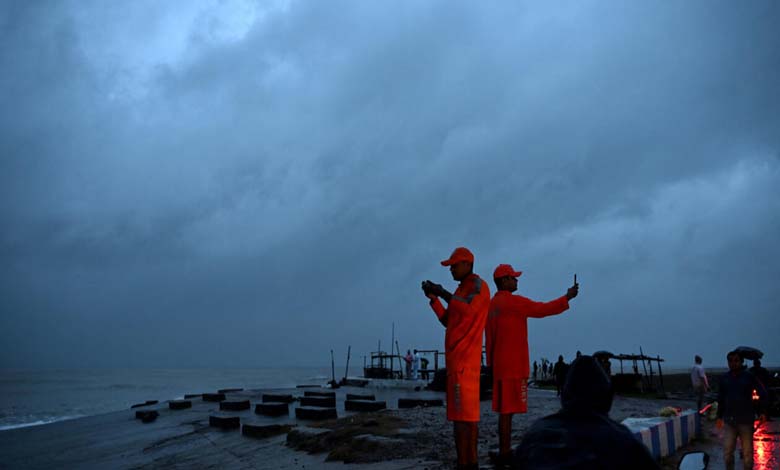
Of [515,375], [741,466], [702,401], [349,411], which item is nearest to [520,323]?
[515,375]

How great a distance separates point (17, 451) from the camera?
16.3 m

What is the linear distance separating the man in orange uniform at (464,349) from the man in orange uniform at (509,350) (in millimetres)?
753

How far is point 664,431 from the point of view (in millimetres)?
7422

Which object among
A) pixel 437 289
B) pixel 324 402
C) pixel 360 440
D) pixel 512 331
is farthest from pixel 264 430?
pixel 437 289

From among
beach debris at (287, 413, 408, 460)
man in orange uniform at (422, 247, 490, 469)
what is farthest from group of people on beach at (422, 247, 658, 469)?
beach debris at (287, 413, 408, 460)

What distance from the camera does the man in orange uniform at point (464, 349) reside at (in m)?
4.75

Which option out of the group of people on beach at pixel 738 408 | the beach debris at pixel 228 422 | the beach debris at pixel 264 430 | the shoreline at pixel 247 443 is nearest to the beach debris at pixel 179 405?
the shoreline at pixel 247 443

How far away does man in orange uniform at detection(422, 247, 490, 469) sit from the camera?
4.75 metres

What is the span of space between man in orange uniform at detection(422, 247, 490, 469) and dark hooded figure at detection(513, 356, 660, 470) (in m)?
2.45

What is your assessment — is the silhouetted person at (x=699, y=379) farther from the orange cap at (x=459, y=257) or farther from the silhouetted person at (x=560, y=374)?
the orange cap at (x=459, y=257)

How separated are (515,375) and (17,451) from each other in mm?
17739

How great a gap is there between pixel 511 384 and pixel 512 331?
1.82ft

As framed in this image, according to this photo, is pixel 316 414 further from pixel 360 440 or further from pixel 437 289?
pixel 437 289

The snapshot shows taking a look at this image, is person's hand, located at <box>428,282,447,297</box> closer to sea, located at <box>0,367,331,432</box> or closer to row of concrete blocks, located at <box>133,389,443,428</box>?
row of concrete blocks, located at <box>133,389,443,428</box>
